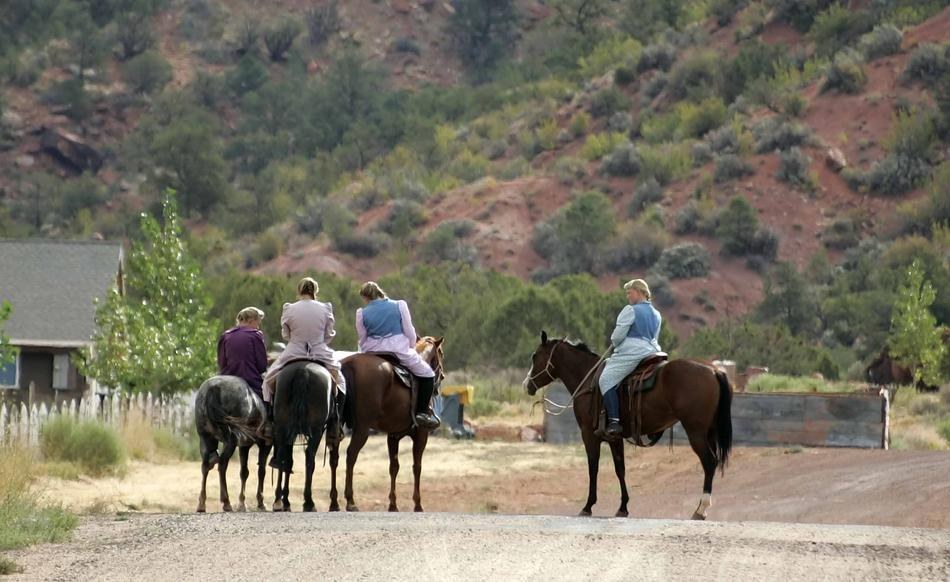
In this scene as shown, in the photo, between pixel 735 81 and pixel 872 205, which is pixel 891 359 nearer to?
pixel 872 205

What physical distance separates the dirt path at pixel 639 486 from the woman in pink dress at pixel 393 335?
354 centimetres

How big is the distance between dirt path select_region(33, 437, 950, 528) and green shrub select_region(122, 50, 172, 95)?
88455 mm

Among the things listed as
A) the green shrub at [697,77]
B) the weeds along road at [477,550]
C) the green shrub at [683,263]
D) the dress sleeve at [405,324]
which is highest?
the green shrub at [697,77]

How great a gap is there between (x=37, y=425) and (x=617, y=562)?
627 inches

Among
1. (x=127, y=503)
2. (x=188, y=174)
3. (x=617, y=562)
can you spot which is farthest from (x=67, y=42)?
(x=617, y=562)

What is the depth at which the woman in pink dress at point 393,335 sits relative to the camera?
63.9 ft

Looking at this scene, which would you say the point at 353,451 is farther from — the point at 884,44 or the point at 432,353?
the point at 884,44

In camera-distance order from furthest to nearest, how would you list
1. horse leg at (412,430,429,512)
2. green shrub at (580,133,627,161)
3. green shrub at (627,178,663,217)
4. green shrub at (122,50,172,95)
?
green shrub at (122,50,172,95), green shrub at (580,133,627,161), green shrub at (627,178,663,217), horse leg at (412,430,429,512)

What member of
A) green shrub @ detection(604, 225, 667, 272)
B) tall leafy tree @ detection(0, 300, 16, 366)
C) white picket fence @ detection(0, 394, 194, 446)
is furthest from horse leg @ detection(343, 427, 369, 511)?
green shrub @ detection(604, 225, 667, 272)

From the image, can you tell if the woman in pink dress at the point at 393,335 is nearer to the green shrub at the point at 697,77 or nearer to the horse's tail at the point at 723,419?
the horse's tail at the point at 723,419

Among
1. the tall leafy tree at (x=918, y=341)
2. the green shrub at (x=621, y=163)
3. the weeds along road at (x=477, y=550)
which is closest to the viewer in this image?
the weeds along road at (x=477, y=550)

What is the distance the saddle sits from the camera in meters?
18.5

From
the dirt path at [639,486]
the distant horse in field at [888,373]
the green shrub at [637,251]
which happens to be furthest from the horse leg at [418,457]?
the green shrub at [637,251]

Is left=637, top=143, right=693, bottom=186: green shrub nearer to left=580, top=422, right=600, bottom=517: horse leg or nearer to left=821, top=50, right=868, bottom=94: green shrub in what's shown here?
left=821, top=50, right=868, bottom=94: green shrub
